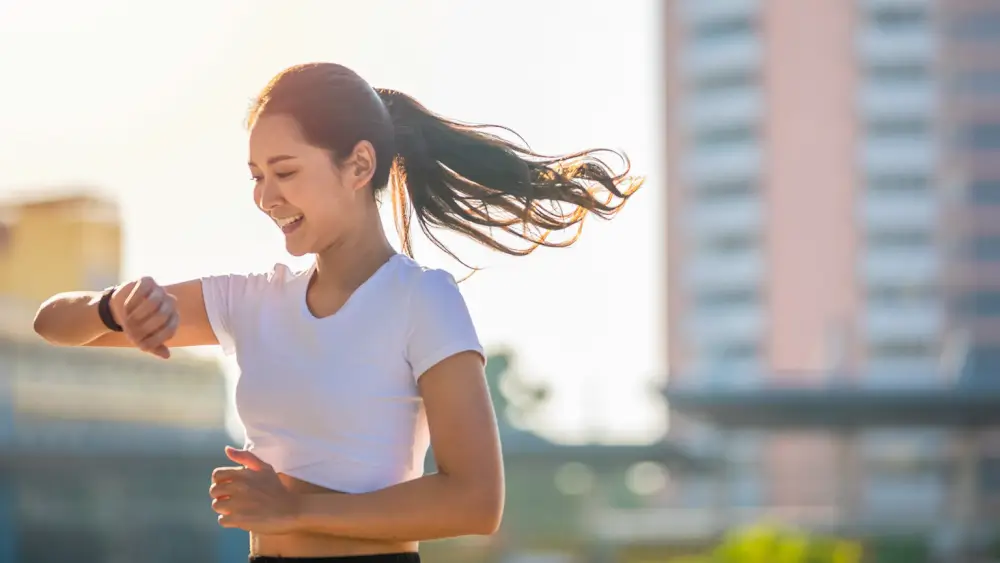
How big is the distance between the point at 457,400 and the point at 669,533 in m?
31.8

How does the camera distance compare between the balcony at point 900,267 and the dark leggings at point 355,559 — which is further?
the balcony at point 900,267

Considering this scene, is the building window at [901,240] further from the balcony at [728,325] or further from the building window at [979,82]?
the building window at [979,82]

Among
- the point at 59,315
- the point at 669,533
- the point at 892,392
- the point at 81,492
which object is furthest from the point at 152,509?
the point at 59,315

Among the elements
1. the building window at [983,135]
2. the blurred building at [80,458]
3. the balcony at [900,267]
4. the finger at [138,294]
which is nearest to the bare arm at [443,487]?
the finger at [138,294]

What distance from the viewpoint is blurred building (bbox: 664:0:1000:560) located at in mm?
63938

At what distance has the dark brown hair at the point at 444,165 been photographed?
2242 millimetres

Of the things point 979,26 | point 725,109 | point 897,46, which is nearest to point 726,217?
point 725,109

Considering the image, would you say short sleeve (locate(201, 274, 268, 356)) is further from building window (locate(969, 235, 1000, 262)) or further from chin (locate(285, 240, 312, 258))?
building window (locate(969, 235, 1000, 262))

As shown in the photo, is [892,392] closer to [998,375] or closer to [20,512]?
[20,512]

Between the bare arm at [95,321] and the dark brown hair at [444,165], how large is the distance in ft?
1.02

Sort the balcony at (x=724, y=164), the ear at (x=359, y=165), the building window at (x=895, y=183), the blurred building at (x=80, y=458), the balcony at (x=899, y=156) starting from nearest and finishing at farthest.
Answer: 1. the ear at (x=359, y=165)
2. the blurred building at (x=80, y=458)
3. the balcony at (x=899, y=156)
4. the building window at (x=895, y=183)
5. the balcony at (x=724, y=164)

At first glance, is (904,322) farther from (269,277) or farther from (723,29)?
(269,277)

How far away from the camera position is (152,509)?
30094mm

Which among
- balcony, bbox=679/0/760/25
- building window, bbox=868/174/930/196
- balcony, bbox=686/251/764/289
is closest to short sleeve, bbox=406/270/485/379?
balcony, bbox=686/251/764/289
